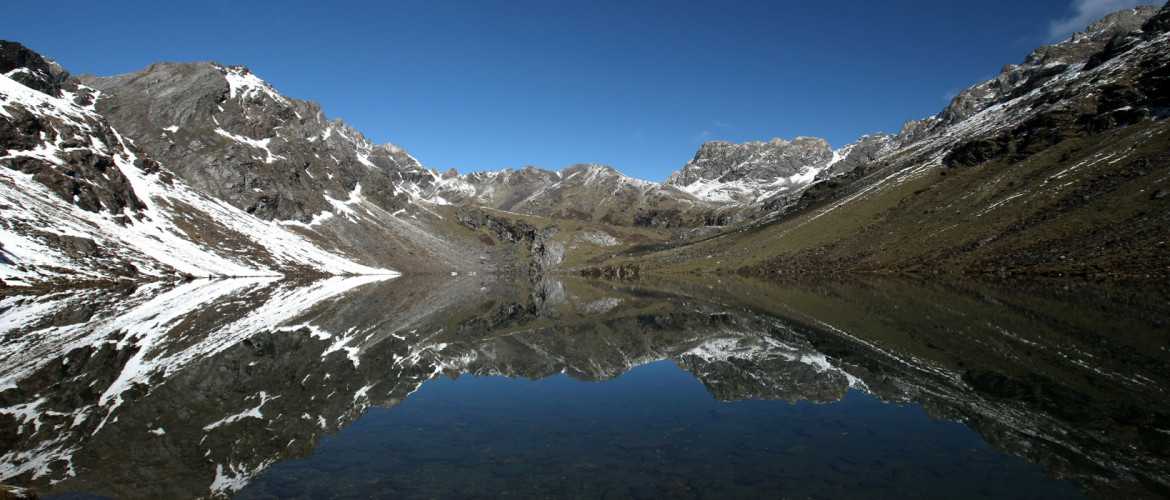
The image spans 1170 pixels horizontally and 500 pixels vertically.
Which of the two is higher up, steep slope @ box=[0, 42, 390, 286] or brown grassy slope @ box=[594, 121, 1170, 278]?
steep slope @ box=[0, 42, 390, 286]

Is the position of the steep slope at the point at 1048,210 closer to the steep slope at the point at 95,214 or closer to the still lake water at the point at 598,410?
the still lake water at the point at 598,410

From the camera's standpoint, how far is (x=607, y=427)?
77.7ft

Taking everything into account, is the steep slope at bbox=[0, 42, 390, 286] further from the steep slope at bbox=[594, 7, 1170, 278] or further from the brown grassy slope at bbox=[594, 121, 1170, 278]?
the steep slope at bbox=[594, 7, 1170, 278]

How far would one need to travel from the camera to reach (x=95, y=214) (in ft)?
444

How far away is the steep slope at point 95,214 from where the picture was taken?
10538 cm

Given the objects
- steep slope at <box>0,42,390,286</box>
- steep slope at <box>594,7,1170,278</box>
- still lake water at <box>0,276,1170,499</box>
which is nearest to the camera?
still lake water at <box>0,276,1170,499</box>

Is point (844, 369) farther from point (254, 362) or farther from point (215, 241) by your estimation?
point (215, 241)

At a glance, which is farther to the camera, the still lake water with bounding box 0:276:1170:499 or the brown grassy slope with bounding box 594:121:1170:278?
the brown grassy slope with bounding box 594:121:1170:278

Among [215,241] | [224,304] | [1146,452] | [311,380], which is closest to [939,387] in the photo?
[1146,452]

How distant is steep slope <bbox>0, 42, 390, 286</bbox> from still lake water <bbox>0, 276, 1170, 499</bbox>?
7275 cm

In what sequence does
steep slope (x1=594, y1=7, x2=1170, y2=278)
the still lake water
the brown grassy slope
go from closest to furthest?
the still lake water < the brown grassy slope < steep slope (x1=594, y1=7, x2=1170, y2=278)

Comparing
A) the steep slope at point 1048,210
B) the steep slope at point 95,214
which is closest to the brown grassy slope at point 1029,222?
the steep slope at point 1048,210

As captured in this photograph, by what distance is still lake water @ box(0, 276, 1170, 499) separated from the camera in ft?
54.5

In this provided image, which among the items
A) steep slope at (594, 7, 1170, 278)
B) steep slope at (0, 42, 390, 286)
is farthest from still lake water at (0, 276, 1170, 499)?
steep slope at (0, 42, 390, 286)
